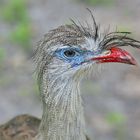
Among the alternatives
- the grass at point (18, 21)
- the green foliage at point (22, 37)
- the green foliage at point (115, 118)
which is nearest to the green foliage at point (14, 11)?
the grass at point (18, 21)

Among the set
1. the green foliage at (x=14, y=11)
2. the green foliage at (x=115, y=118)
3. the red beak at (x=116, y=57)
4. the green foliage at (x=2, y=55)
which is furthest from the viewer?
the green foliage at (x=14, y=11)

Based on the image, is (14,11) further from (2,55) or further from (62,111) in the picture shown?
(62,111)

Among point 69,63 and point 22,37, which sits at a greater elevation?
point 22,37

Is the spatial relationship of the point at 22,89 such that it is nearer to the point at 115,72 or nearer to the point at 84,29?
the point at 115,72

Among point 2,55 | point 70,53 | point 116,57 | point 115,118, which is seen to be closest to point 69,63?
point 70,53

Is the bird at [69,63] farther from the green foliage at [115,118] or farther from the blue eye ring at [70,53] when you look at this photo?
the green foliage at [115,118]

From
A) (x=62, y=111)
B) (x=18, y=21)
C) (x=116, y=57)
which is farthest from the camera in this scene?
(x=18, y=21)

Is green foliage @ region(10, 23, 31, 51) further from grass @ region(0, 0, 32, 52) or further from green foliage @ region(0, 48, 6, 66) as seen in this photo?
green foliage @ region(0, 48, 6, 66)

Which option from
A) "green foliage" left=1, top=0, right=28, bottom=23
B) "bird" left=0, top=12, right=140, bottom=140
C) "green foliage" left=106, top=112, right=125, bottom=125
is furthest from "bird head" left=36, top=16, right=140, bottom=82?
"green foliage" left=1, top=0, right=28, bottom=23
